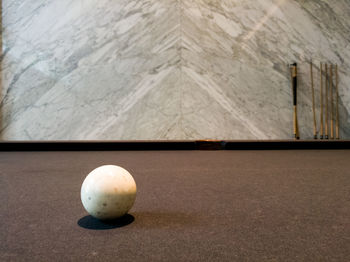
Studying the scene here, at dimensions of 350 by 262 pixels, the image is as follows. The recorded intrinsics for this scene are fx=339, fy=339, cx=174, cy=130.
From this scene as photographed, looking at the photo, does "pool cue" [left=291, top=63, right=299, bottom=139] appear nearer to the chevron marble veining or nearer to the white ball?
the chevron marble veining

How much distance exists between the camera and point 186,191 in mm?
1568

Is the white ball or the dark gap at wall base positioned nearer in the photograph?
the white ball

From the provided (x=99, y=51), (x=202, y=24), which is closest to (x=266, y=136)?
(x=202, y=24)

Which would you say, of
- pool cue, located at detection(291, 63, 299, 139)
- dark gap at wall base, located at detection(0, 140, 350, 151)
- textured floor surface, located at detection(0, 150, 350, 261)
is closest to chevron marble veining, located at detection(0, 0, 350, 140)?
pool cue, located at detection(291, 63, 299, 139)

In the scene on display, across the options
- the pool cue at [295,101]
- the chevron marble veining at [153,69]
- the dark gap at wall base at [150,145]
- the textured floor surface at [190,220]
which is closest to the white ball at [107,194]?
the textured floor surface at [190,220]

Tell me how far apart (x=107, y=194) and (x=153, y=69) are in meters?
Answer: 4.36

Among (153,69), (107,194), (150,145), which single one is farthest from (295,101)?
(107,194)

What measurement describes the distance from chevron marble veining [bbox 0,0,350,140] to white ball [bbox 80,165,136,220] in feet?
13.4

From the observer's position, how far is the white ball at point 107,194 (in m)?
1.05

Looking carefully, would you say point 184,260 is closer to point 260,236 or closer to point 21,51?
point 260,236

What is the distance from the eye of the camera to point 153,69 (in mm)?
5266

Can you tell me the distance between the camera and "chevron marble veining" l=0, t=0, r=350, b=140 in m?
5.24

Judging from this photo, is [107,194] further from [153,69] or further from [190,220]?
[153,69]

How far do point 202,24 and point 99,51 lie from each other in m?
1.68
